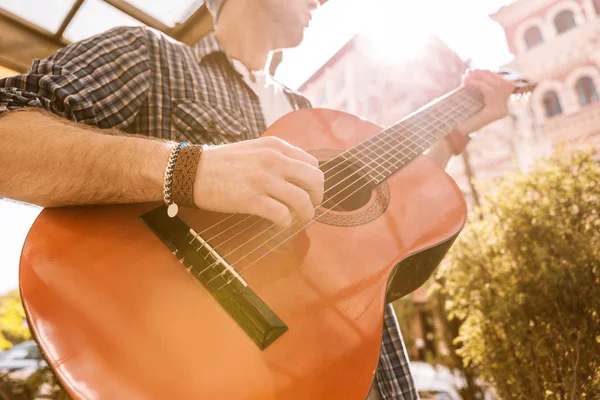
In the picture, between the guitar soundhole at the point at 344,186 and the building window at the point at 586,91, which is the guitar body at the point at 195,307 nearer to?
the guitar soundhole at the point at 344,186

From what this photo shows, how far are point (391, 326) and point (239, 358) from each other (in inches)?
35.8

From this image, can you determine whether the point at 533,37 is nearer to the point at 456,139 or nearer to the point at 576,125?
the point at 576,125

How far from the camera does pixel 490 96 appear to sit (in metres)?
2.08

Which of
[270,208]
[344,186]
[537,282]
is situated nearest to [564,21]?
[537,282]

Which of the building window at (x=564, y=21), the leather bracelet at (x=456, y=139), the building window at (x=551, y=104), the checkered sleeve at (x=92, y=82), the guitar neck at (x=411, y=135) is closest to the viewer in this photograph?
the checkered sleeve at (x=92, y=82)

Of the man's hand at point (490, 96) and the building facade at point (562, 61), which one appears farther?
the building facade at point (562, 61)

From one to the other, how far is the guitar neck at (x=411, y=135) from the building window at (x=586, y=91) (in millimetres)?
15082

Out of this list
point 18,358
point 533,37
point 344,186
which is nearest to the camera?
point 344,186

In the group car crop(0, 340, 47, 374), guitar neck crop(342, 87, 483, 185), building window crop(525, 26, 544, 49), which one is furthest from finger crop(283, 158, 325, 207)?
building window crop(525, 26, 544, 49)

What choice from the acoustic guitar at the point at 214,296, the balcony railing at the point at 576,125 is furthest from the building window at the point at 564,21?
the acoustic guitar at the point at 214,296

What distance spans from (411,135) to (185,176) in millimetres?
1156

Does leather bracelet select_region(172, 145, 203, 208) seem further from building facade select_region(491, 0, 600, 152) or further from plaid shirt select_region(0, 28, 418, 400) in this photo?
building facade select_region(491, 0, 600, 152)

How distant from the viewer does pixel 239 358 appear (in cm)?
66

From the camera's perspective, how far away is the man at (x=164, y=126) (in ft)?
2.46
